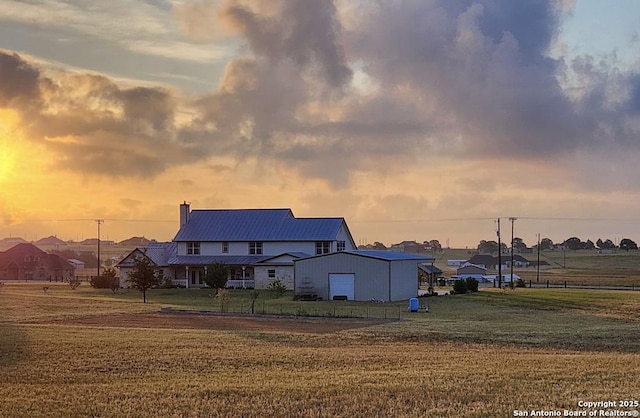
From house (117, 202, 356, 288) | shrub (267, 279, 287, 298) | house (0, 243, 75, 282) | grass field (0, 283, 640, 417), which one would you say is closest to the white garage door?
shrub (267, 279, 287, 298)

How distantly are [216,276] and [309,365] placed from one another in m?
46.1

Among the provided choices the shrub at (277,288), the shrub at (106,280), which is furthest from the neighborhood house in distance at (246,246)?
the shrub at (106,280)

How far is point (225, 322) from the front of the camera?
3559 centimetres

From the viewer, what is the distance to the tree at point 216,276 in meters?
65.0

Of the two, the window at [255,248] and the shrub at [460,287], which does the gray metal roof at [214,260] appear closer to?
the window at [255,248]

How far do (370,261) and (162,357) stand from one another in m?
34.5

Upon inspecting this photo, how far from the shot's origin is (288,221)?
247 feet

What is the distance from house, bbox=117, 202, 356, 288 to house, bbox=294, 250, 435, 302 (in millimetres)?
11949

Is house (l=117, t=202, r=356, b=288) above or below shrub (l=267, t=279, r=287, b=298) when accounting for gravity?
above

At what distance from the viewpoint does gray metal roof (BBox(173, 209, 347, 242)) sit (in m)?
72.3

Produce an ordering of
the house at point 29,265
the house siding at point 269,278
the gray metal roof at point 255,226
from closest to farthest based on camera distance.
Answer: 1. the house siding at point 269,278
2. the gray metal roof at point 255,226
3. the house at point 29,265

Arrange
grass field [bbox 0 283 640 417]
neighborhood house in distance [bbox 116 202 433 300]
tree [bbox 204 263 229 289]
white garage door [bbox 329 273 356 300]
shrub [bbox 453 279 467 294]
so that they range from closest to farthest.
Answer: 1. grass field [bbox 0 283 640 417]
2. white garage door [bbox 329 273 356 300]
3. shrub [bbox 453 279 467 294]
4. tree [bbox 204 263 229 289]
5. neighborhood house in distance [bbox 116 202 433 300]

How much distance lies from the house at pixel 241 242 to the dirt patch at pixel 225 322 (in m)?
29.7

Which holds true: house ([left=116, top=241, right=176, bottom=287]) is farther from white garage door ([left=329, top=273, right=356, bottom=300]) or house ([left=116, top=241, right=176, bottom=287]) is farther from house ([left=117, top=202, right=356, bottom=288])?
white garage door ([left=329, top=273, right=356, bottom=300])
